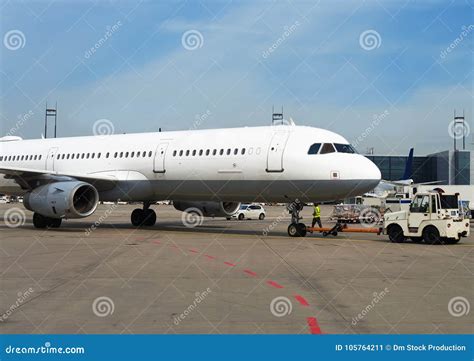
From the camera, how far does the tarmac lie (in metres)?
7.39

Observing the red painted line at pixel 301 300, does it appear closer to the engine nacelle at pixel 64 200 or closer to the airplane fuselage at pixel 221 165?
the airplane fuselage at pixel 221 165

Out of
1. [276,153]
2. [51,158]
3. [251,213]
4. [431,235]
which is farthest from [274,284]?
[251,213]

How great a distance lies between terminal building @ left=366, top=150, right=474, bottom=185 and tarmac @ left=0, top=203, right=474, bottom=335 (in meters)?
79.2

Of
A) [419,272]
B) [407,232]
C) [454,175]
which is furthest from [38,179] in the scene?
[454,175]

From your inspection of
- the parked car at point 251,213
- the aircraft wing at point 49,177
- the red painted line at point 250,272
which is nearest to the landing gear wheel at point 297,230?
the aircraft wing at point 49,177

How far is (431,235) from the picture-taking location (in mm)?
19688

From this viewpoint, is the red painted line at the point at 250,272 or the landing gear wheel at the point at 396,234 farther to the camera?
the landing gear wheel at the point at 396,234

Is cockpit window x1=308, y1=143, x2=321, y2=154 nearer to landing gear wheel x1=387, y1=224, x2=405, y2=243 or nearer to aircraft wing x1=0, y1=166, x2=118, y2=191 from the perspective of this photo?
landing gear wheel x1=387, y1=224, x2=405, y2=243

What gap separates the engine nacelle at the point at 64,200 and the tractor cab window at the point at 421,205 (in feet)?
38.4

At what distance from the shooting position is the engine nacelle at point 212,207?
2681 centimetres

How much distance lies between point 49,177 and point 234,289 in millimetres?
16434

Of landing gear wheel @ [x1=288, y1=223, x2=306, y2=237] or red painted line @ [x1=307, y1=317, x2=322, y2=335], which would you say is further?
landing gear wheel @ [x1=288, y1=223, x2=306, y2=237]

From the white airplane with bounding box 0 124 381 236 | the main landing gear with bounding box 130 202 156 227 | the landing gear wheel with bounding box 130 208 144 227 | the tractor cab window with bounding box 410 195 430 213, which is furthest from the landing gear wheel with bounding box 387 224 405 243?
the landing gear wheel with bounding box 130 208 144 227

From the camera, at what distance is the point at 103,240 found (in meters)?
19.9
